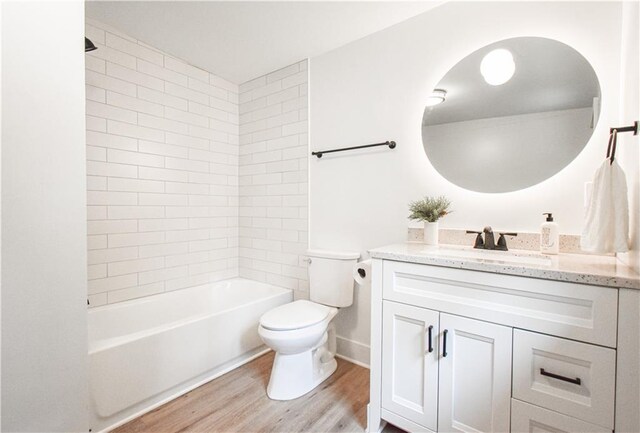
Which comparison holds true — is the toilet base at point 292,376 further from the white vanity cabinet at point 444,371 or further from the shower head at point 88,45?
the shower head at point 88,45

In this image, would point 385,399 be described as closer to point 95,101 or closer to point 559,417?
point 559,417

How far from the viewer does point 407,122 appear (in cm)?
191

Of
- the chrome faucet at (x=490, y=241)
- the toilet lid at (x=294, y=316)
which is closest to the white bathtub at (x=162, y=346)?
the toilet lid at (x=294, y=316)

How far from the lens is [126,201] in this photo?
2162 mm

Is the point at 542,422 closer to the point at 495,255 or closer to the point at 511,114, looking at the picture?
the point at 495,255

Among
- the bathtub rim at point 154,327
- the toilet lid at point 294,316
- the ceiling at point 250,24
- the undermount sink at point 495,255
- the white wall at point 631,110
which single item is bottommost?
the bathtub rim at point 154,327

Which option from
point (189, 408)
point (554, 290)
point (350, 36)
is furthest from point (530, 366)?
point (350, 36)

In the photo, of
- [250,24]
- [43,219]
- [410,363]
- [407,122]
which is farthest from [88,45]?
[410,363]

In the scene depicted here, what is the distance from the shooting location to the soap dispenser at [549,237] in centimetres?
137

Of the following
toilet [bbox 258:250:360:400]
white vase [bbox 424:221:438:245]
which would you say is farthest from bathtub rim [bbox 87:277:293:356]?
white vase [bbox 424:221:438:245]

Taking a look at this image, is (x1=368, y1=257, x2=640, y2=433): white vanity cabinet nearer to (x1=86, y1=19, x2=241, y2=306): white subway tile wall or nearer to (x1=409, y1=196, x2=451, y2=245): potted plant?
(x1=409, y1=196, x2=451, y2=245): potted plant

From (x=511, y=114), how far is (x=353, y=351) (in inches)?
73.2

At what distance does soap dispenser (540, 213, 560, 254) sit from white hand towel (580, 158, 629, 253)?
0.99 feet

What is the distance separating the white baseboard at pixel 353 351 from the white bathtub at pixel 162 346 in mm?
586
